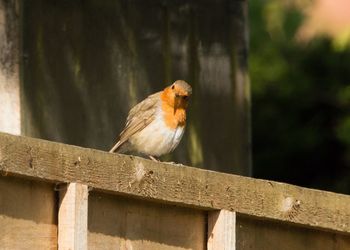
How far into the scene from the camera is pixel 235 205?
16.2ft

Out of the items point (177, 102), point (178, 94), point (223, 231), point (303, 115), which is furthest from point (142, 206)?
point (303, 115)

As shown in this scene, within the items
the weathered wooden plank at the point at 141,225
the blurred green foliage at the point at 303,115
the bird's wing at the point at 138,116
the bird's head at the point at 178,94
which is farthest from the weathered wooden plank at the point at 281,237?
the blurred green foliage at the point at 303,115

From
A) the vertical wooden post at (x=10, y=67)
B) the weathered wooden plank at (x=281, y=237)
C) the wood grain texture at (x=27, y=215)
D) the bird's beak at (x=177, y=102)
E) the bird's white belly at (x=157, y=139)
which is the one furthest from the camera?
the bird's white belly at (x=157, y=139)

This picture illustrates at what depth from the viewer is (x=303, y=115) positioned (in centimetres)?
1432

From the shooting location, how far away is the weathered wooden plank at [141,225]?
454 cm

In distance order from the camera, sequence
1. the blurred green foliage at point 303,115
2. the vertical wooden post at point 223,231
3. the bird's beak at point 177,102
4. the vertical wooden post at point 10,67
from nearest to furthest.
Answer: the vertical wooden post at point 223,231
the vertical wooden post at point 10,67
the bird's beak at point 177,102
the blurred green foliage at point 303,115

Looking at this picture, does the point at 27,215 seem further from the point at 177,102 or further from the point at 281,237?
the point at 177,102

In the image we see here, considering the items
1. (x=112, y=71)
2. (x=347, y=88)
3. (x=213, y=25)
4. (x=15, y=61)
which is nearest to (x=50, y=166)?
(x=15, y=61)

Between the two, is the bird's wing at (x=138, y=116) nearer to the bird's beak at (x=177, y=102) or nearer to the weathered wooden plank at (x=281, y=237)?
the bird's beak at (x=177, y=102)

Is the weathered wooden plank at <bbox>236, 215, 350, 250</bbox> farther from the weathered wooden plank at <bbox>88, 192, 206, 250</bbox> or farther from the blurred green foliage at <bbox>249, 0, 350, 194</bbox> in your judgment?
the blurred green foliage at <bbox>249, 0, 350, 194</bbox>

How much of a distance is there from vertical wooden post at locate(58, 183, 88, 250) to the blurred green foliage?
9587 millimetres

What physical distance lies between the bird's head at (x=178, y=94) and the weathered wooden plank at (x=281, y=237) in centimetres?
299

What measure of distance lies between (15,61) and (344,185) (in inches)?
282

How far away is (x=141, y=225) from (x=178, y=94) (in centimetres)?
364
